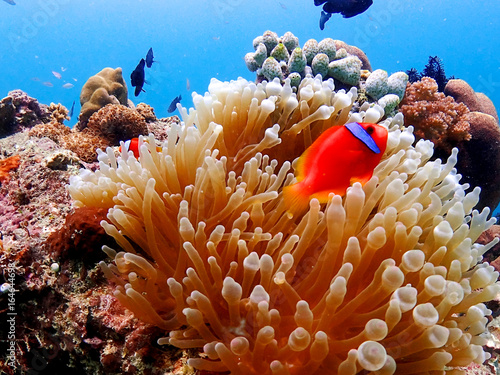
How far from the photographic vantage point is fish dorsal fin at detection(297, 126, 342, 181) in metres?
1.65

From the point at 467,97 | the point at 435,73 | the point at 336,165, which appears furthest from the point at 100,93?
the point at 435,73

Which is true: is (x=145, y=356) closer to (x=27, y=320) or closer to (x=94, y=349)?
(x=94, y=349)

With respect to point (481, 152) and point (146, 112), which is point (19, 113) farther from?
point (481, 152)

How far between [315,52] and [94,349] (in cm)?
429

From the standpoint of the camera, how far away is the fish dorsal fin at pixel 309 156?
1652mm

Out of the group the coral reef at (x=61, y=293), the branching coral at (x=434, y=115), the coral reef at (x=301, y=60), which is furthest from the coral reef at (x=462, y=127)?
the coral reef at (x=61, y=293)

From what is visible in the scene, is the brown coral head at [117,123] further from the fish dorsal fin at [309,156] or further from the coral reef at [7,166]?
the fish dorsal fin at [309,156]

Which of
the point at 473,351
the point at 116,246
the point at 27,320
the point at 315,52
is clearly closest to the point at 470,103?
the point at 315,52

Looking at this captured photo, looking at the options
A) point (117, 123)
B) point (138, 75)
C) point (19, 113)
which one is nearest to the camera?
point (117, 123)

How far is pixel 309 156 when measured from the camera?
1.67 metres

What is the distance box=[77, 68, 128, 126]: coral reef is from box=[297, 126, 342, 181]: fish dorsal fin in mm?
4745

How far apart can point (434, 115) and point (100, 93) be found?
544 centimetres

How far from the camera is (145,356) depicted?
4.95 ft

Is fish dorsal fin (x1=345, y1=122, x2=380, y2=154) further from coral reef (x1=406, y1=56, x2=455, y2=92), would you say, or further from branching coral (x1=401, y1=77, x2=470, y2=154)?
coral reef (x1=406, y1=56, x2=455, y2=92)
